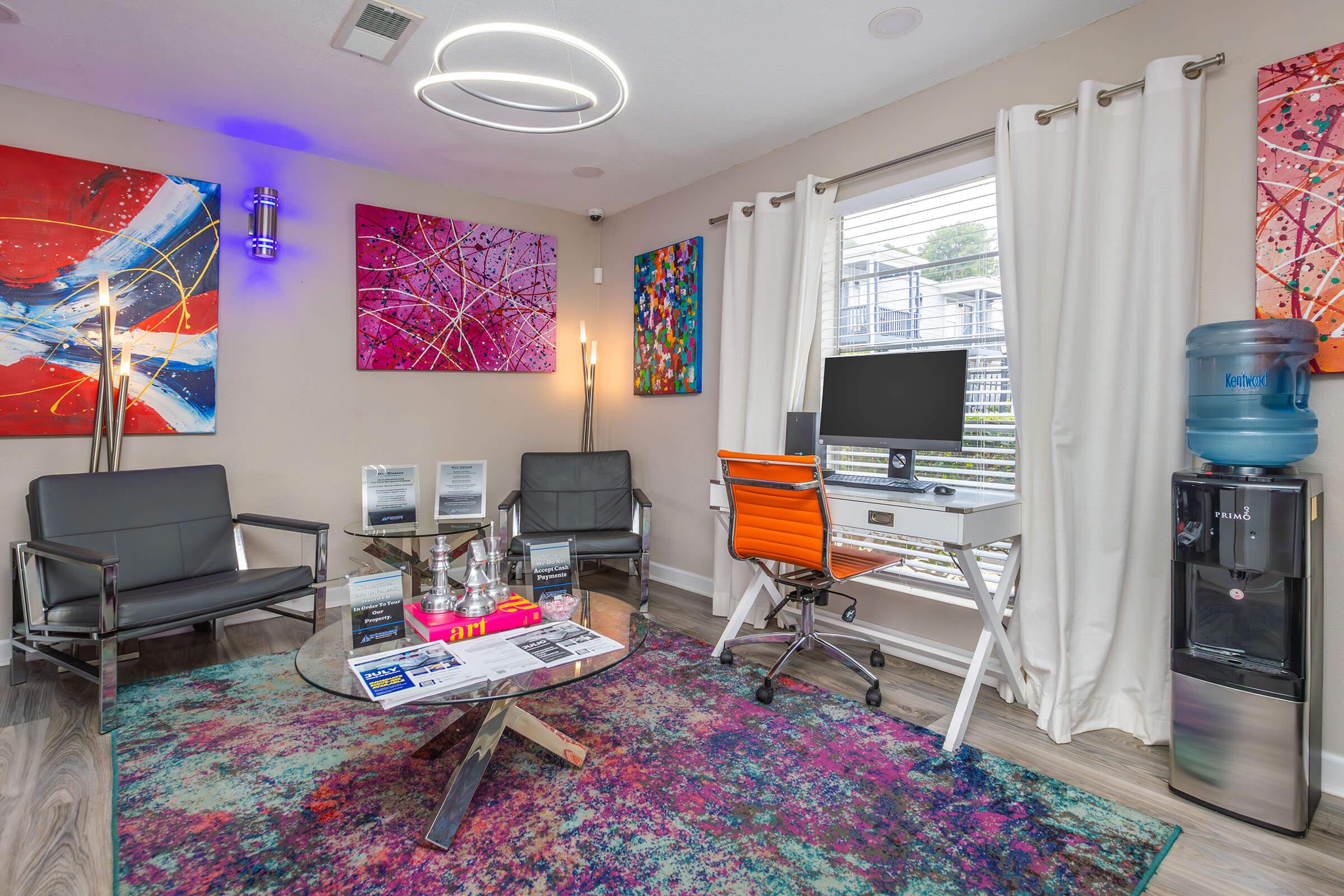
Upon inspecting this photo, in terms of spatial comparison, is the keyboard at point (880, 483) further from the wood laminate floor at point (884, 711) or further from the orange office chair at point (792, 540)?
the wood laminate floor at point (884, 711)

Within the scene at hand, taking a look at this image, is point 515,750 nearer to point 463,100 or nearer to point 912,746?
point 912,746

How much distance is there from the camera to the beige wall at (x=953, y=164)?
204 centimetres

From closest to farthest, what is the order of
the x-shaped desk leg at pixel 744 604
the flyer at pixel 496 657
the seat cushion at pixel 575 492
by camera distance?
the flyer at pixel 496 657 < the x-shaped desk leg at pixel 744 604 < the seat cushion at pixel 575 492

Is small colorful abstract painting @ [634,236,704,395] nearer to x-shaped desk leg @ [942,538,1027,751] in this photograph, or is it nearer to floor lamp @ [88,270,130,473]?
x-shaped desk leg @ [942,538,1027,751]

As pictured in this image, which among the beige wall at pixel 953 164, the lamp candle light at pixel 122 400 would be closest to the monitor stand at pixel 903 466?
the beige wall at pixel 953 164

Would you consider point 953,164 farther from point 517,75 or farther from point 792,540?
point 517,75

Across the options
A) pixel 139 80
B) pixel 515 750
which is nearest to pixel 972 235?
pixel 515 750

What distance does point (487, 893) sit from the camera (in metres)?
1.54

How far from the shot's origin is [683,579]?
4316 millimetres

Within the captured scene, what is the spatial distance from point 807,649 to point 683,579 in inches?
51.6

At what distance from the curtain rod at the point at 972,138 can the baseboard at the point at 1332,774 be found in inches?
83.6

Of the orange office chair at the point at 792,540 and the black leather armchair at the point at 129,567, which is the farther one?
the orange office chair at the point at 792,540

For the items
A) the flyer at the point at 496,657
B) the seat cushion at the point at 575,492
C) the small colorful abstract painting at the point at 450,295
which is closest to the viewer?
the flyer at the point at 496,657

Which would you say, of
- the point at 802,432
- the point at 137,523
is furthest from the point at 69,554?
the point at 802,432
